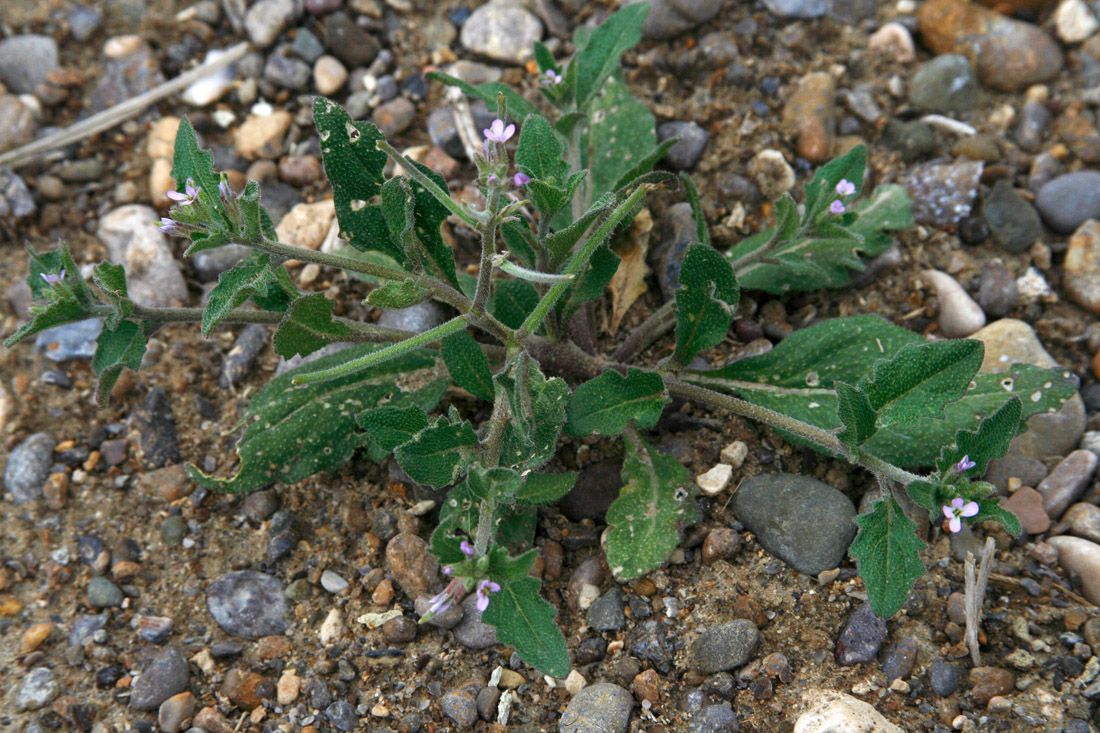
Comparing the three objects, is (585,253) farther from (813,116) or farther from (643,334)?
(813,116)

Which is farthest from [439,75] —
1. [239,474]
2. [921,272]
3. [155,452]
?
[921,272]

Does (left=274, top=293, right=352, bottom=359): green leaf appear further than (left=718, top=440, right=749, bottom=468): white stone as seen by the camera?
No

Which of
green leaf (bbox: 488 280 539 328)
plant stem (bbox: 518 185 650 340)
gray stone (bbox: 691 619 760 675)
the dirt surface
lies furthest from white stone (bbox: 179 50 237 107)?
gray stone (bbox: 691 619 760 675)

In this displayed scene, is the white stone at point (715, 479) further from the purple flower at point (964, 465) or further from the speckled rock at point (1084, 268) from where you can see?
the speckled rock at point (1084, 268)

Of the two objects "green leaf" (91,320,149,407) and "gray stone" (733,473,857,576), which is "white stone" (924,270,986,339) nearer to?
"gray stone" (733,473,857,576)

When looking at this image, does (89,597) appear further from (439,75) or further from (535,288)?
(439,75)
